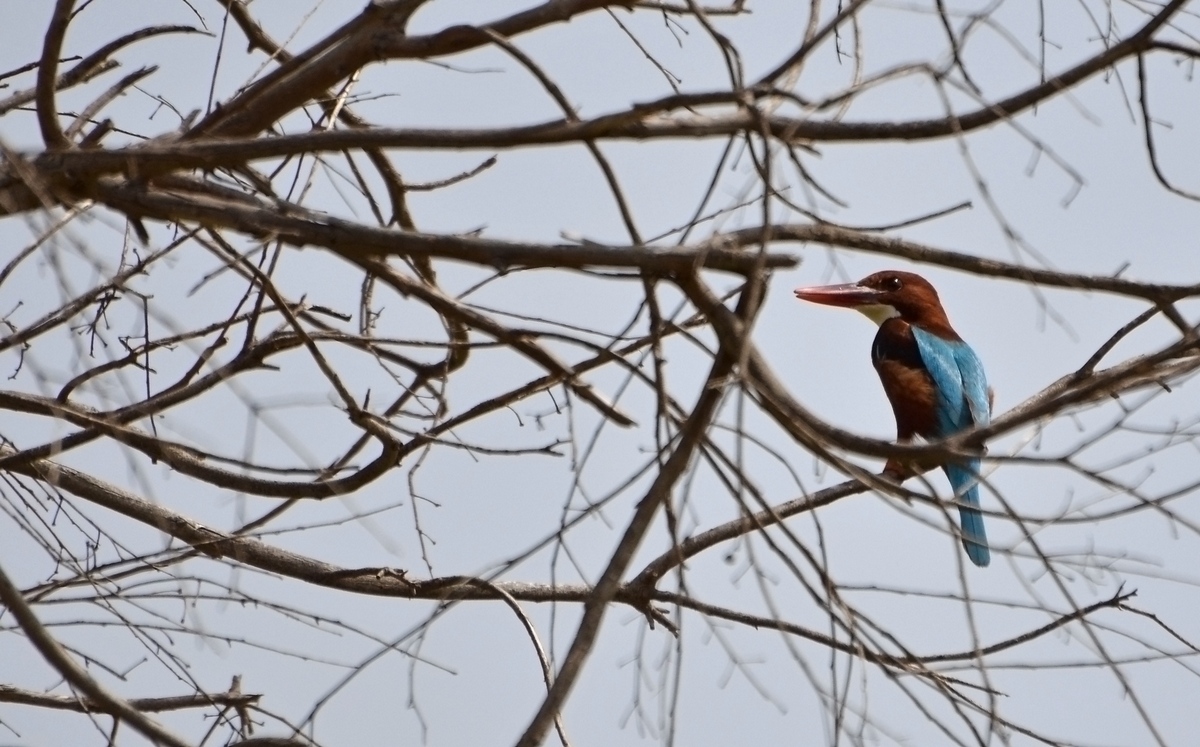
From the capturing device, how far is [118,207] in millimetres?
1933

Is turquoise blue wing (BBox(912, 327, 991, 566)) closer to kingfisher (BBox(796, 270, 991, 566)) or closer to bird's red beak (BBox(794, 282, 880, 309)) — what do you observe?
kingfisher (BBox(796, 270, 991, 566))

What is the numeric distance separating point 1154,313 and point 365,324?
162cm

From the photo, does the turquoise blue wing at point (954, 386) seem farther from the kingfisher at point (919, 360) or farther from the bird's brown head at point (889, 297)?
the bird's brown head at point (889, 297)

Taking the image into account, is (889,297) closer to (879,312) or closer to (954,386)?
(879,312)

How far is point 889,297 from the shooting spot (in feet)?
17.6

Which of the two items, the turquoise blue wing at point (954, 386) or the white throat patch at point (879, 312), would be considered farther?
the white throat patch at point (879, 312)

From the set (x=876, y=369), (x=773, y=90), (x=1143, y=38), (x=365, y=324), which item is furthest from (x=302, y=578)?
(x=876, y=369)

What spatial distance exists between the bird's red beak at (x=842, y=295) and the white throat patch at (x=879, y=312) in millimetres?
27

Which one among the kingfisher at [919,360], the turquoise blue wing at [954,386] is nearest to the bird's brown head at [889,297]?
the kingfisher at [919,360]

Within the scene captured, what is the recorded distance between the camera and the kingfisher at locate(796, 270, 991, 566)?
16.2 ft

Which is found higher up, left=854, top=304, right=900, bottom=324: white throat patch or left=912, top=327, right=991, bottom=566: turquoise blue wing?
left=854, top=304, right=900, bottom=324: white throat patch

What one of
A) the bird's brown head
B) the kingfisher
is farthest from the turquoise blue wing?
the bird's brown head

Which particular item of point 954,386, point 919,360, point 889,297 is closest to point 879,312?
point 889,297

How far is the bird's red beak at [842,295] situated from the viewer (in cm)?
537
